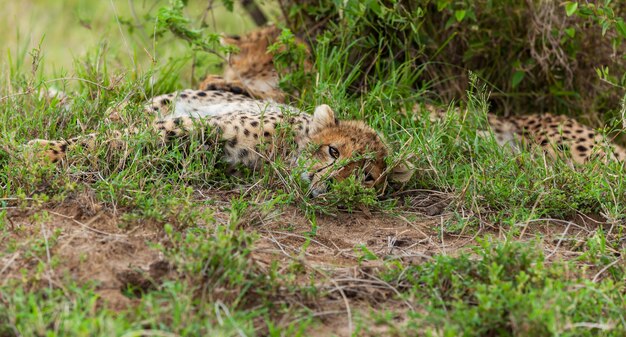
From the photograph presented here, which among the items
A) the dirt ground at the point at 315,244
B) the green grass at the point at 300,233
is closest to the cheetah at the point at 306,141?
the green grass at the point at 300,233

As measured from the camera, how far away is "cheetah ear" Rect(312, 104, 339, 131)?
4199mm

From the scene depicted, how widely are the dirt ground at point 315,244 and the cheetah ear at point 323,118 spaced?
1.81ft

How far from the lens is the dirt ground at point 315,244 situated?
276 cm

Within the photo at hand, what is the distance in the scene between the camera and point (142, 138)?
379cm

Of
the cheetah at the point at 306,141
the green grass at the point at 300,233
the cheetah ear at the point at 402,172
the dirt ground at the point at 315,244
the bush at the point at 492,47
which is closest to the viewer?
the green grass at the point at 300,233

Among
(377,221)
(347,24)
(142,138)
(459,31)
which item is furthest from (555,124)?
(142,138)

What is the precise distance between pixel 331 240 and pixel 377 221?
0.34 meters

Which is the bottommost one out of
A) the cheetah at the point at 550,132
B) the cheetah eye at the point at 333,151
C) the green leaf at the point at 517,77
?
the cheetah at the point at 550,132

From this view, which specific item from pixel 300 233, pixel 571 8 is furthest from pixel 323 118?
pixel 571 8

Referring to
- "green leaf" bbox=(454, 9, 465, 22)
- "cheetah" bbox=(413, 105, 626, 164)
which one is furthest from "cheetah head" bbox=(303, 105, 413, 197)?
"cheetah" bbox=(413, 105, 626, 164)

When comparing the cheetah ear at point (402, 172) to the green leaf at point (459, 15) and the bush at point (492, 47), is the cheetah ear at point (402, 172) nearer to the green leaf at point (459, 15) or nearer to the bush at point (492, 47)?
the bush at point (492, 47)

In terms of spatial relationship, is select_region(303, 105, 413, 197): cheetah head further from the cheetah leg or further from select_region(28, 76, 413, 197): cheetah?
the cheetah leg

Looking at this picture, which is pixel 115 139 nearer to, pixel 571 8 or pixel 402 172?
pixel 402 172

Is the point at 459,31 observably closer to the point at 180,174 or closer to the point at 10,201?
the point at 180,174
